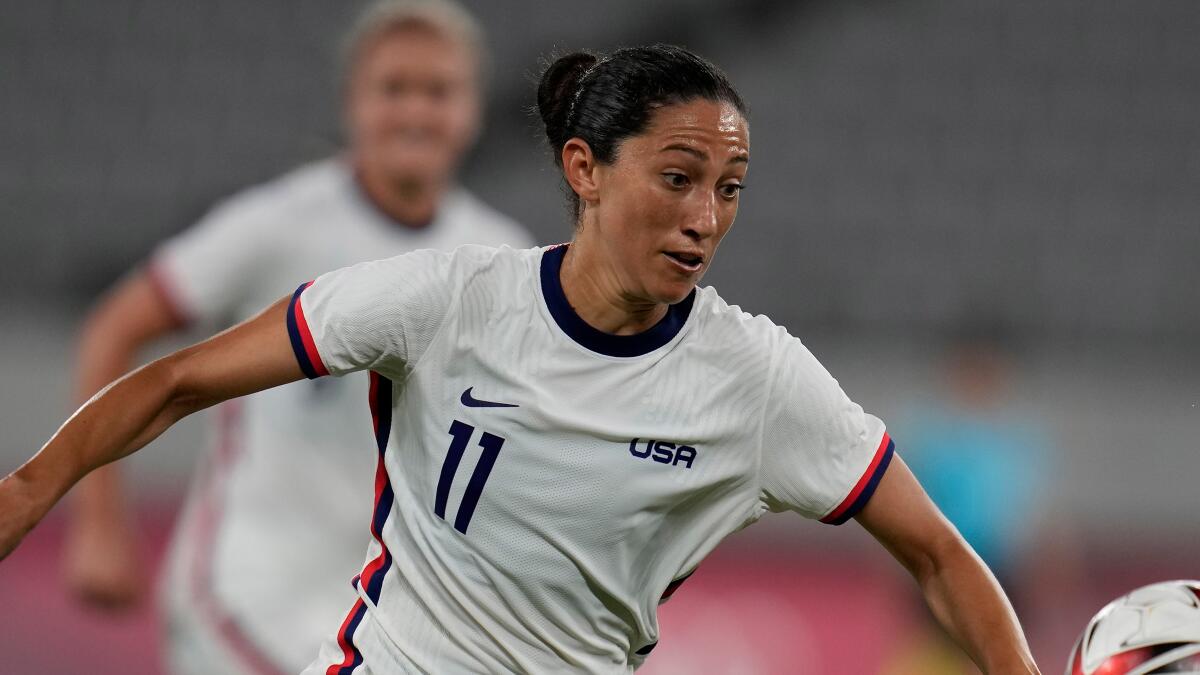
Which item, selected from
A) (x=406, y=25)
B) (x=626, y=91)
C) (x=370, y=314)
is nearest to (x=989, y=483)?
(x=406, y=25)

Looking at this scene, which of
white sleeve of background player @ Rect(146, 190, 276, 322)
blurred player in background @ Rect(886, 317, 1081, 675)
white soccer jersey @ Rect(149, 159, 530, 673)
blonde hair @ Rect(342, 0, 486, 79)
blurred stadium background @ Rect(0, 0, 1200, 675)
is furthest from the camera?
blurred stadium background @ Rect(0, 0, 1200, 675)

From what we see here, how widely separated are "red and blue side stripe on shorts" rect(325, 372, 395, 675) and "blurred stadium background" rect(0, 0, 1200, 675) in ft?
19.0

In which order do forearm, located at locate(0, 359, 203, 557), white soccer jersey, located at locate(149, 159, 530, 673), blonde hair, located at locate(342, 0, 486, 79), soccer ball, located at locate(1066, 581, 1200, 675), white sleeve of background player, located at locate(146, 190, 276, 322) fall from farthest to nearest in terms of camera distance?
blonde hair, located at locate(342, 0, 486, 79), white sleeve of background player, located at locate(146, 190, 276, 322), white soccer jersey, located at locate(149, 159, 530, 673), forearm, located at locate(0, 359, 203, 557), soccer ball, located at locate(1066, 581, 1200, 675)

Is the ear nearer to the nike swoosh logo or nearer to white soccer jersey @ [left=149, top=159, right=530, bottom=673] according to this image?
the nike swoosh logo

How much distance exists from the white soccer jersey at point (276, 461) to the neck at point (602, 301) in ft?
4.68

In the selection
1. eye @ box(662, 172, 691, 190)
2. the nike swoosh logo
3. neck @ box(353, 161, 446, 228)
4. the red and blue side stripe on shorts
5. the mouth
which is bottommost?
the red and blue side stripe on shorts

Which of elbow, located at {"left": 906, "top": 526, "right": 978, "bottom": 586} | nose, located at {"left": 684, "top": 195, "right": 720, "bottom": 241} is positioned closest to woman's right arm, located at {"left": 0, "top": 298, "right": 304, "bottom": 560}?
nose, located at {"left": 684, "top": 195, "right": 720, "bottom": 241}

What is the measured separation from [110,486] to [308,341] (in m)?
1.91

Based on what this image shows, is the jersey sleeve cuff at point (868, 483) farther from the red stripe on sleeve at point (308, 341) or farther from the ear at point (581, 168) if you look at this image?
the red stripe on sleeve at point (308, 341)

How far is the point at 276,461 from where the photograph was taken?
4.35m

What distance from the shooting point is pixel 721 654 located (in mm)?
6988

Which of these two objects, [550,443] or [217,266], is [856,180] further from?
[550,443]

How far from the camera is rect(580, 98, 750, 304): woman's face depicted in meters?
2.80

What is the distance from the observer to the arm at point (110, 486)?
14.3 feet
